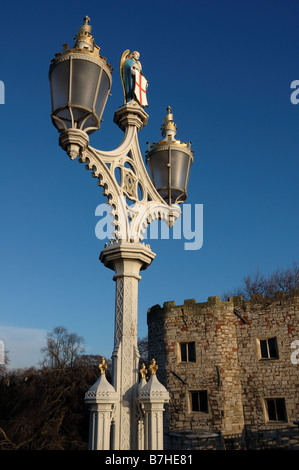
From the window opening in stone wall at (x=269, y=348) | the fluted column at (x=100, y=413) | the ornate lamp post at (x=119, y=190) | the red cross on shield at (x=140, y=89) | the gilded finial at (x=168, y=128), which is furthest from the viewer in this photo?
the window opening in stone wall at (x=269, y=348)

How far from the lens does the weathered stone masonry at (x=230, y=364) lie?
1975 cm

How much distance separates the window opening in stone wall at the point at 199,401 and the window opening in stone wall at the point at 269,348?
11.9 ft

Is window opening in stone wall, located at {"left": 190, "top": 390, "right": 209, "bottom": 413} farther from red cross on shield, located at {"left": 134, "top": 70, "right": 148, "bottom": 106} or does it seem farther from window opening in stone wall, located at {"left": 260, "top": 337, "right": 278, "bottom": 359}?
red cross on shield, located at {"left": 134, "top": 70, "right": 148, "bottom": 106}

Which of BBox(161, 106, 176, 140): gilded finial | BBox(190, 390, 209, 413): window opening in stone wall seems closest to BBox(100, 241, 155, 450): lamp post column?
BBox(161, 106, 176, 140): gilded finial

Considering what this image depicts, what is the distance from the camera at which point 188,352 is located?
21.6 m

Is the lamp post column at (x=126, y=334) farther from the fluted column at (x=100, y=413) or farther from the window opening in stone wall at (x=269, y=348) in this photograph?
the window opening in stone wall at (x=269, y=348)

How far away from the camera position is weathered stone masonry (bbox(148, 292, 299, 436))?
19750 millimetres

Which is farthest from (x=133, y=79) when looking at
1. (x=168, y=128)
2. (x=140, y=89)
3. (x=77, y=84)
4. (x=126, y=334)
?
(x=126, y=334)

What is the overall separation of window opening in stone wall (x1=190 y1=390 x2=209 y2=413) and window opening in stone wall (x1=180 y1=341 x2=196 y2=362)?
167cm

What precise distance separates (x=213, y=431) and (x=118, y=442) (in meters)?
17.8

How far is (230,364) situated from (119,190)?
18411mm

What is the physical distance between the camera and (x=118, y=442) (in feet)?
12.5

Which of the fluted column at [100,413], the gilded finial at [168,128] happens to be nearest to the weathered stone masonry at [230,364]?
the gilded finial at [168,128]
